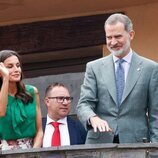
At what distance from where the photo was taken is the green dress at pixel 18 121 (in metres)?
7.22

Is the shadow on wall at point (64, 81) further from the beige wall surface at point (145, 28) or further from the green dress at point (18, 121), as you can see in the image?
the green dress at point (18, 121)

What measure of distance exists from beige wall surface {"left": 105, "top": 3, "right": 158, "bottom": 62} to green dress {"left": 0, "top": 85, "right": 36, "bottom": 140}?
8.41 ft

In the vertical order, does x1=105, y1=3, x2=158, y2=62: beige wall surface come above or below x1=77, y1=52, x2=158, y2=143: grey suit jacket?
above

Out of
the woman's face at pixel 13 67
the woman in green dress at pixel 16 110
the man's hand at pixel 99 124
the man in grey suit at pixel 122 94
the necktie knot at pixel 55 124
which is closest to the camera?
the man's hand at pixel 99 124

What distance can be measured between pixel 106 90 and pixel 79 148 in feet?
2.33

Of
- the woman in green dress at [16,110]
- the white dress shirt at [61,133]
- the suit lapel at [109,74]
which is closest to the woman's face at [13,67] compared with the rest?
the woman in green dress at [16,110]

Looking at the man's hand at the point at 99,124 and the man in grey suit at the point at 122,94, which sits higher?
the man in grey suit at the point at 122,94

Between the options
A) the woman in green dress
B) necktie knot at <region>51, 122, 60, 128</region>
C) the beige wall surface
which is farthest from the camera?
the beige wall surface

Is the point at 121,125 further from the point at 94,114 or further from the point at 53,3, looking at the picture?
the point at 53,3

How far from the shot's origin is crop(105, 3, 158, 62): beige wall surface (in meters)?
9.71

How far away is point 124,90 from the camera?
694 centimetres

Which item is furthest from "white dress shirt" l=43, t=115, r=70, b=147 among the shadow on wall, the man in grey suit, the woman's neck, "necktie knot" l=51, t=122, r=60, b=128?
the shadow on wall

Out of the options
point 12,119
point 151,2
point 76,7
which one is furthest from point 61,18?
point 12,119

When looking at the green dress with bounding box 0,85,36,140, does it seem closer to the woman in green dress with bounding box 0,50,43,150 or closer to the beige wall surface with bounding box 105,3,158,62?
the woman in green dress with bounding box 0,50,43,150
